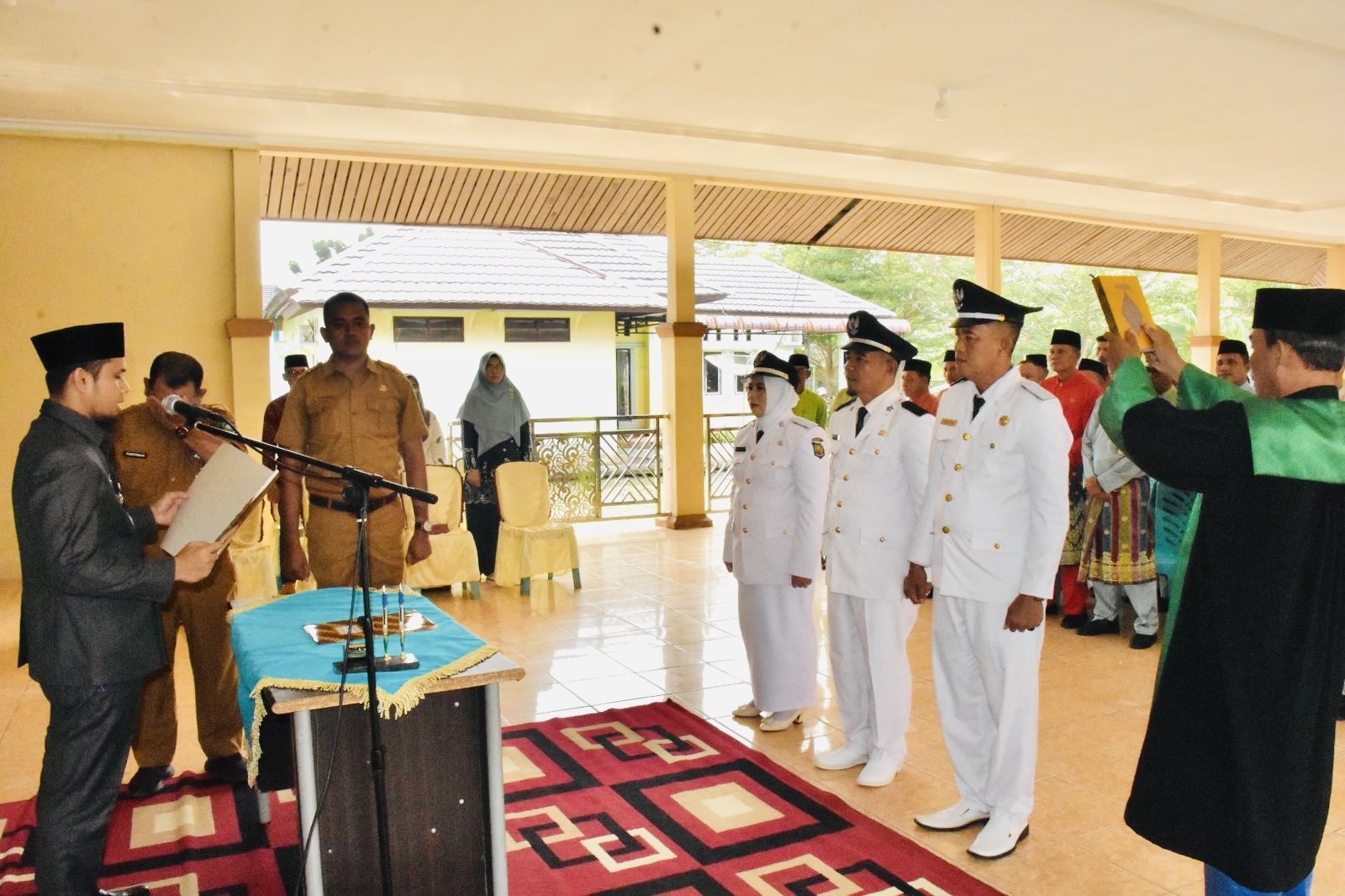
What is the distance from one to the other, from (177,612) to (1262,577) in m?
3.76

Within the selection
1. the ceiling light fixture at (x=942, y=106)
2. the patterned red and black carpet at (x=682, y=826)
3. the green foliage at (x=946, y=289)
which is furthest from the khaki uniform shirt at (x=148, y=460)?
the green foliage at (x=946, y=289)

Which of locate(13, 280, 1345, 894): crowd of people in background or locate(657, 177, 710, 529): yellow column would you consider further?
locate(657, 177, 710, 529): yellow column

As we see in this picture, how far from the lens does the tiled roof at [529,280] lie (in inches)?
525

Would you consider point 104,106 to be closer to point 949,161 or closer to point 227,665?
point 227,665

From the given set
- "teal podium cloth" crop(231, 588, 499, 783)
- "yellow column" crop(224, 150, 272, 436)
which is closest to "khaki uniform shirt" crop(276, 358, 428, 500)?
"teal podium cloth" crop(231, 588, 499, 783)

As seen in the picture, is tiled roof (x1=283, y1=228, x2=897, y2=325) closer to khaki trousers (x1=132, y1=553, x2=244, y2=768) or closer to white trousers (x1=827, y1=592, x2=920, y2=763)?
khaki trousers (x1=132, y1=553, x2=244, y2=768)

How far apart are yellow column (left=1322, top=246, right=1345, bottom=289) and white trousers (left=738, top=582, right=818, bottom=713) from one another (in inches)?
577

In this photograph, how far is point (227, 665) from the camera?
166 inches

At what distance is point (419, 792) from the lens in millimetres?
2805

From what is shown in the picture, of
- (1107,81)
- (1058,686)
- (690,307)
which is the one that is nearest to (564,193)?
(690,307)

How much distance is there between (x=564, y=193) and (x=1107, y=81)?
16.8 ft

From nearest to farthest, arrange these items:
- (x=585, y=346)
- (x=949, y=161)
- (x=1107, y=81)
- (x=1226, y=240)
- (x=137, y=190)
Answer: (x=1107, y=81) < (x=137, y=190) < (x=949, y=161) < (x=1226, y=240) < (x=585, y=346)

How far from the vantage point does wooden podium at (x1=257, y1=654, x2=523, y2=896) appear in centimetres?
266

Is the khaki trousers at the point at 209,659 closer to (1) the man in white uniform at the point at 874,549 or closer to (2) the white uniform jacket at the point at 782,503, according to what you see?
(2) the white uniform jacket at the point at 782,503
